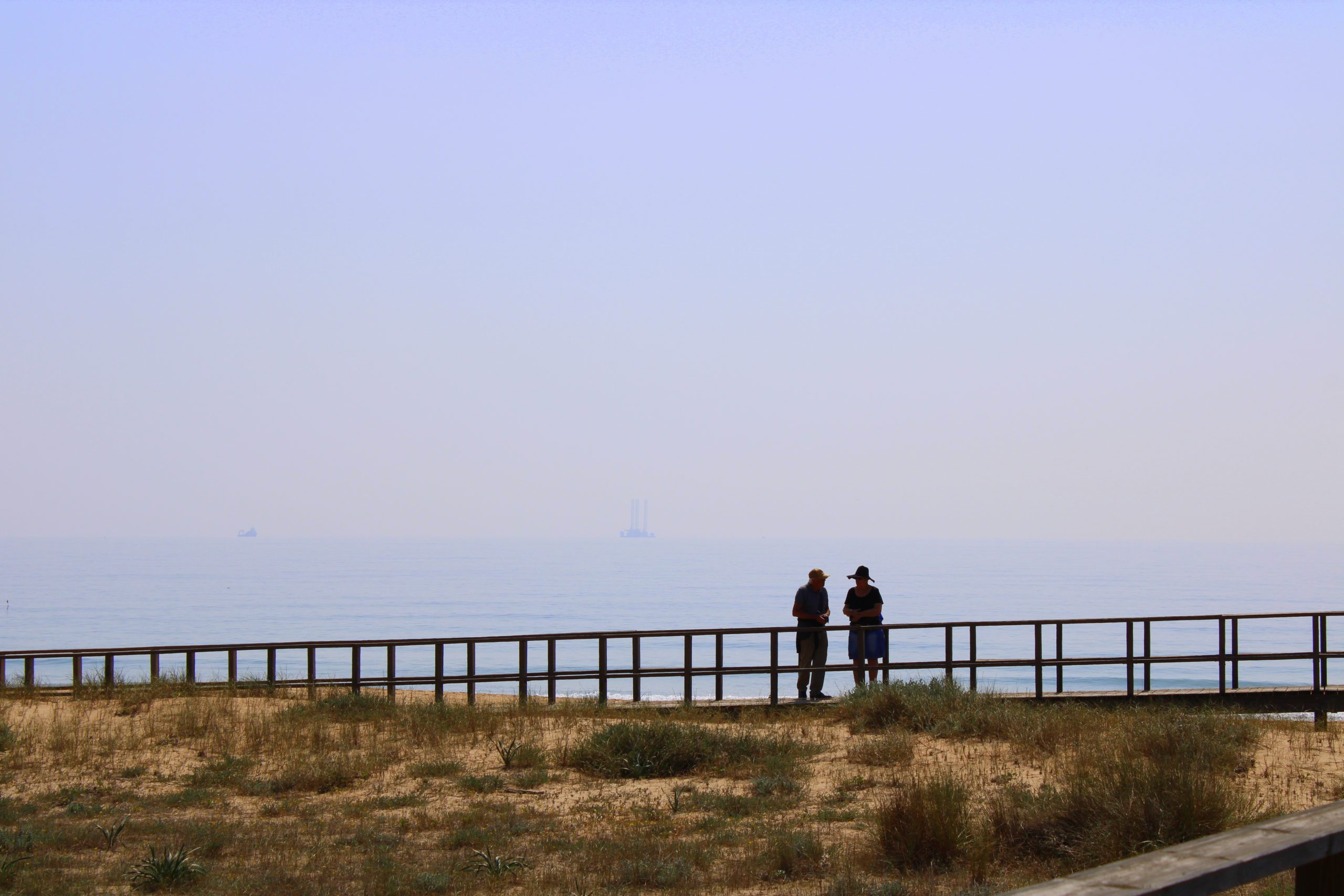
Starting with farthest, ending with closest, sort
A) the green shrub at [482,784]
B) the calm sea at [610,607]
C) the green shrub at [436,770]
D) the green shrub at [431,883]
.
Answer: the calm sea at [610,607], the green shrub at [436,770], the green shrub at [482,784], the green shrub at [431,883]

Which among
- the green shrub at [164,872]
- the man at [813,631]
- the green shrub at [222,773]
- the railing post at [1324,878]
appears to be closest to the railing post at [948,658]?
the man at [813,631]

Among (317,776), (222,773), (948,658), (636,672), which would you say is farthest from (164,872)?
(948,658)

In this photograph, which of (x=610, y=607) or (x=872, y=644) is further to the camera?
(x=610, y=607)

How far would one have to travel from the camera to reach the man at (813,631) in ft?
58.4

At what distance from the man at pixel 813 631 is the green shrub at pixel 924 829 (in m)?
9.13

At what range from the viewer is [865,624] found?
18.0 meters

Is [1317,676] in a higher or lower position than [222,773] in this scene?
lower

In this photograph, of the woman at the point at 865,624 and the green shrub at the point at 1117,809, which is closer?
the green shrub at the point at 1117,809

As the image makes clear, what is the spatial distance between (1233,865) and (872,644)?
14.6 metres

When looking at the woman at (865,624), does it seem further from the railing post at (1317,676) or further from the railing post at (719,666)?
the railing post at (1317,676)

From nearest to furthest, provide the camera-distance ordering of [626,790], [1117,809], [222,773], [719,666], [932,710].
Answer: [1117,809] < [626,790] < [222,773] < [932,710] < [719,666]

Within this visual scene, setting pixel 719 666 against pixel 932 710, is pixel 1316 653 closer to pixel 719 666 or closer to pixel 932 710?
pixel 932 710

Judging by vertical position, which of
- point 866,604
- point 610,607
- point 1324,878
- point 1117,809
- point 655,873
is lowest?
point 610,607

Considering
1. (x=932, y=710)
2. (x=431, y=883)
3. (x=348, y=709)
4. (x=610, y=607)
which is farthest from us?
(x=610, y=607)
